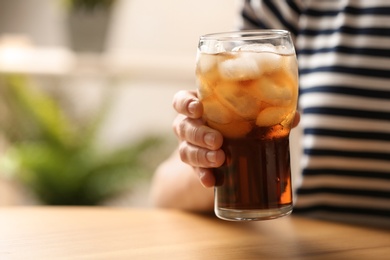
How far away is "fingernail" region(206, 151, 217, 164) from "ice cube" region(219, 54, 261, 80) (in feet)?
0.37

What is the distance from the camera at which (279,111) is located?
3.28 ft

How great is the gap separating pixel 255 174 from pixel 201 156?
0.08 meters

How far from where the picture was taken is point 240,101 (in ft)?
3.22

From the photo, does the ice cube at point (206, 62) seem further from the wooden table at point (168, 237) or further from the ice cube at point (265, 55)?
the wooden table at point (168, 237)

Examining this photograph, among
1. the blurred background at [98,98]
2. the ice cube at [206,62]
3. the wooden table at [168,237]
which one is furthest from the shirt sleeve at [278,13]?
the blurred background at [98,98]

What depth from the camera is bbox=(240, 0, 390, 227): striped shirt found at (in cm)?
138

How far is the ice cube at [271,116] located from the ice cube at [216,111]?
0.04 m

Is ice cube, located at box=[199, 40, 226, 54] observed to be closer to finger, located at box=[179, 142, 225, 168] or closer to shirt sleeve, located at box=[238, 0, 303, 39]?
finger, located at box=[179, 142, 225, 168]

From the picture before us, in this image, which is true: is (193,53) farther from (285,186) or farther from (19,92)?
(285,186)

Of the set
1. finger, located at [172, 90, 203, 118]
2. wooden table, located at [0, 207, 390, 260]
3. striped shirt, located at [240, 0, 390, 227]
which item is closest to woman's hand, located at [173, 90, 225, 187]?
finger, located at [172, 90, 203, 118]

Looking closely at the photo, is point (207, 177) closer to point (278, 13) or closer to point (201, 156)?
point (201, 156)

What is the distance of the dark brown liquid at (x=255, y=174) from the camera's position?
103 centimetres

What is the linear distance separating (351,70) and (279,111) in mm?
448

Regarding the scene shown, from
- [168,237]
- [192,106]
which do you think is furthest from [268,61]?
[168,237]
